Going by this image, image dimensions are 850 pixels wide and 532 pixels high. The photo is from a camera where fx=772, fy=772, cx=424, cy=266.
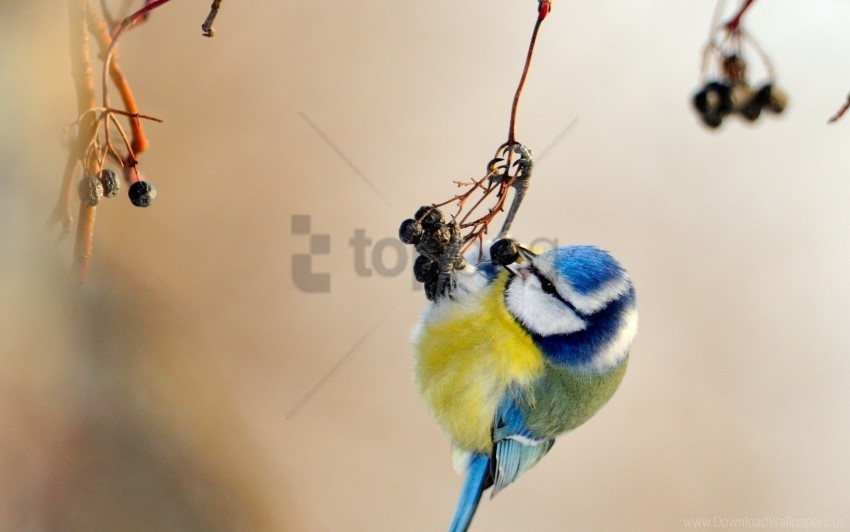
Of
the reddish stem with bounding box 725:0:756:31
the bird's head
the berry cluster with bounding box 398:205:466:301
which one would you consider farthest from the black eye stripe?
the reddish stem with bounding box 725:0:756:31

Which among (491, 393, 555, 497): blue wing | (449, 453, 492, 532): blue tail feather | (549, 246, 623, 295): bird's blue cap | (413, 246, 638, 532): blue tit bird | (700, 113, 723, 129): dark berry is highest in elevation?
(700, 113, 723, 129): dark berry

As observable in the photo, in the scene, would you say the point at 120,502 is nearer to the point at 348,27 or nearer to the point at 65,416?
the point at 65,416

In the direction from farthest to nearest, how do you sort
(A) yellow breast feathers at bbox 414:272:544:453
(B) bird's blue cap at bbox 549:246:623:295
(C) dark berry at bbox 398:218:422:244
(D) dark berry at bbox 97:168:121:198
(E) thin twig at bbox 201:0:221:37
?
1. (A) yellow breast feathers at bbox 414:272:544:453
2. (B) bird's blue cap at bbox 549:246:623:295
3. (C) dark berry at bbox 398:218:422:244
4. (D) dark berry at bbox 97:168:121:198
5. (E) thin twig at bbox 201:0:221:37

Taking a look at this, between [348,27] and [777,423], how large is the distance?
2.73m

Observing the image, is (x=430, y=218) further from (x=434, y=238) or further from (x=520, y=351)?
(x=520, y=351)

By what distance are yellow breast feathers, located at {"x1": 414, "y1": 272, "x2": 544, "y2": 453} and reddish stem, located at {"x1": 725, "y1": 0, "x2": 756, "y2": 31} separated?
3.29 feet

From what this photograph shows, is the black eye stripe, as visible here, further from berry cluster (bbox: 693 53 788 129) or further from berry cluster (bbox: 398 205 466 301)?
berry cluster (bbox: 693 53 788 129)

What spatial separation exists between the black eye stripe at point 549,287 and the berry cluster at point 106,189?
107 cm

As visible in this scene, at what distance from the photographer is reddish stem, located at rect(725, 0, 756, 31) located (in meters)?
1.13

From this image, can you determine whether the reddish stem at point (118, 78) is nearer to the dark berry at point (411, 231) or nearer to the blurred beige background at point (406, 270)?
the dark berry at point (411, 231)

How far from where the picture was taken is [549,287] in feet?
6.70

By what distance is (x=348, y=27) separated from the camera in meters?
3.27

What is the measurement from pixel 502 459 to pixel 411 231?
98 centimetres

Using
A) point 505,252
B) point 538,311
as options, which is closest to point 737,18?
point 505,252
